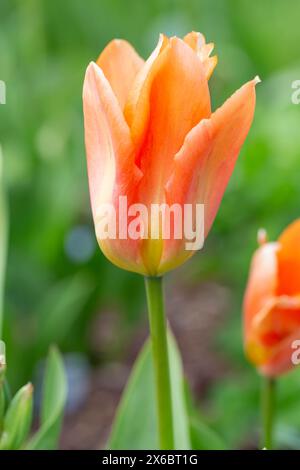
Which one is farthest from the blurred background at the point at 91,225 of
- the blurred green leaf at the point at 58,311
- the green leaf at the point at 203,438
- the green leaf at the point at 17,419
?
the green leaf at the point at 17,419

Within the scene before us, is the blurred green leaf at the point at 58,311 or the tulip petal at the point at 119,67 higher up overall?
the blurred green leaf at the point at 58,311

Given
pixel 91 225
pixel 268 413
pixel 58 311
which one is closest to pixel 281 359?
pixel 268 413

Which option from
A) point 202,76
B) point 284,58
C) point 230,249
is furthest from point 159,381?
point 284,58

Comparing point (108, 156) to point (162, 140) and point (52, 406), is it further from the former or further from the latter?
point (52, 406)

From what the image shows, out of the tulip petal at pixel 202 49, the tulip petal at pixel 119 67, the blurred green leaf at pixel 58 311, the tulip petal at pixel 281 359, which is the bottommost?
the tulip petal at pixel 281 359

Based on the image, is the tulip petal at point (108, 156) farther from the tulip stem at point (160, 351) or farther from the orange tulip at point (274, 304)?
the orange tulip at point (274, 304)

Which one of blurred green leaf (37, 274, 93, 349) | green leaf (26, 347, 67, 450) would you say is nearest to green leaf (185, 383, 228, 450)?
green leaf (26, 347, 67, 450)

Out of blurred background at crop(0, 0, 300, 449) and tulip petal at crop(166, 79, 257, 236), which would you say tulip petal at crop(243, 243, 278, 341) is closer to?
tulip petal at crop(166, 79, 257, 236)
